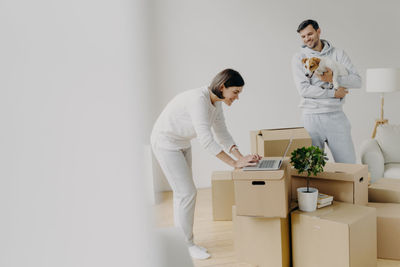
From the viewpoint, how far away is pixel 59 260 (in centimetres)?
16

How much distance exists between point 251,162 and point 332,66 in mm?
987

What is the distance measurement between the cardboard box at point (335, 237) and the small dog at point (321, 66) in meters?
0.90

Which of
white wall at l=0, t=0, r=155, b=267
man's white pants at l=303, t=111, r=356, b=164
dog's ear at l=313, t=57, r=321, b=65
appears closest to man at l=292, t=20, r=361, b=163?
man's white pants at l=303, t=111, r=356, b=164

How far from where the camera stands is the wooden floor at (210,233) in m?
2.15

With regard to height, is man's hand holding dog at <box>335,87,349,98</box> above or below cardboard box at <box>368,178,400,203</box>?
above

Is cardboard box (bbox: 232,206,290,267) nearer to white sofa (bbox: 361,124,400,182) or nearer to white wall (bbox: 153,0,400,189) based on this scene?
white sofa (bbox: 361,124,400,182)

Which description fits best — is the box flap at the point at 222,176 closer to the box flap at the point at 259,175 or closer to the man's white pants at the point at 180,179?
the man's white pants at the point at 180,179

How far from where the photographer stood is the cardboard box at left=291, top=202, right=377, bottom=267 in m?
1.71

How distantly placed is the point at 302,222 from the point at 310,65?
41.2 inches

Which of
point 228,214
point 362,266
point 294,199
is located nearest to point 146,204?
point 362,266

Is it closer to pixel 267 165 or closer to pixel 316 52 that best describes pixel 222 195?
pixel 267 165

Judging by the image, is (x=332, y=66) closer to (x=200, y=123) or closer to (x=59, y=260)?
(x=200, y=123)

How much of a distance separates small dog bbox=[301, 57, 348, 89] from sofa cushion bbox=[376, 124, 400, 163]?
1.09m

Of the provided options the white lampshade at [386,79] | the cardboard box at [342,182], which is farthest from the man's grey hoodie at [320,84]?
the white lampshade at [386,79]
